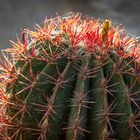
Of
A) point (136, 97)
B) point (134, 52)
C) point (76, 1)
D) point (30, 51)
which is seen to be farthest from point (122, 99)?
point (76, 1)

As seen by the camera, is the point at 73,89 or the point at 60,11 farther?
the point at 60,11

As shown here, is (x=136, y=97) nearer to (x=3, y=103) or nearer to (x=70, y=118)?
(x=70, y=118)

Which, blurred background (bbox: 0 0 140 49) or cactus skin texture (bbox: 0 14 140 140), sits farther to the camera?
blurred background (bbox: 0 0 140 49)

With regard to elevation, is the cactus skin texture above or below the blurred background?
below

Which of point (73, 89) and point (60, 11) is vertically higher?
point (60, 11)

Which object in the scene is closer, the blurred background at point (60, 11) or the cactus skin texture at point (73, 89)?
the cactus skin texture at point (73, 89)
